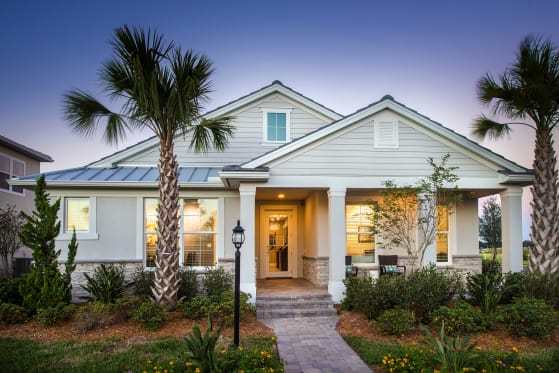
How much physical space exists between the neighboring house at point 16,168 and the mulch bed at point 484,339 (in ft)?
46.0

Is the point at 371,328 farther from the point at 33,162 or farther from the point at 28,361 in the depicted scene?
the point at 33,162

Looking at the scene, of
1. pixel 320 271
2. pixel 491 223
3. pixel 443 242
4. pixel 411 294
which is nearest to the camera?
pixel 411 294

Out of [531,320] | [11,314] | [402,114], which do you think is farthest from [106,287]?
[531,320]

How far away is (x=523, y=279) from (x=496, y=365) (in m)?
4.96

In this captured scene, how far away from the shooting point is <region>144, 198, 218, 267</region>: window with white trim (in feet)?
39.5

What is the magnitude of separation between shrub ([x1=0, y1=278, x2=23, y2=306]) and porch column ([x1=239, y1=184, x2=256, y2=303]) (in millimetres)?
5578

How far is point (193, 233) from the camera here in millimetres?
12086

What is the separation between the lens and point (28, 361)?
6.57 metres

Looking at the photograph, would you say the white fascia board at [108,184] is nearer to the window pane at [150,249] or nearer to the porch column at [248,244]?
the porch column at [248,244]

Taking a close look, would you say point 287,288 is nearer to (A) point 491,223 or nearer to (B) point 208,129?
(B) point 208,129

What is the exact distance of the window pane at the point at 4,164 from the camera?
16.5 m

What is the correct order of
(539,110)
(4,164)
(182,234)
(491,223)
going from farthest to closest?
(491,223), (4,164), (182,234), (539,110)

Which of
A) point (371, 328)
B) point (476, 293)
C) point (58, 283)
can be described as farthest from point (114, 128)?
point (476, 293)

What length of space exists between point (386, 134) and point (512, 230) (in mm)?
4518
